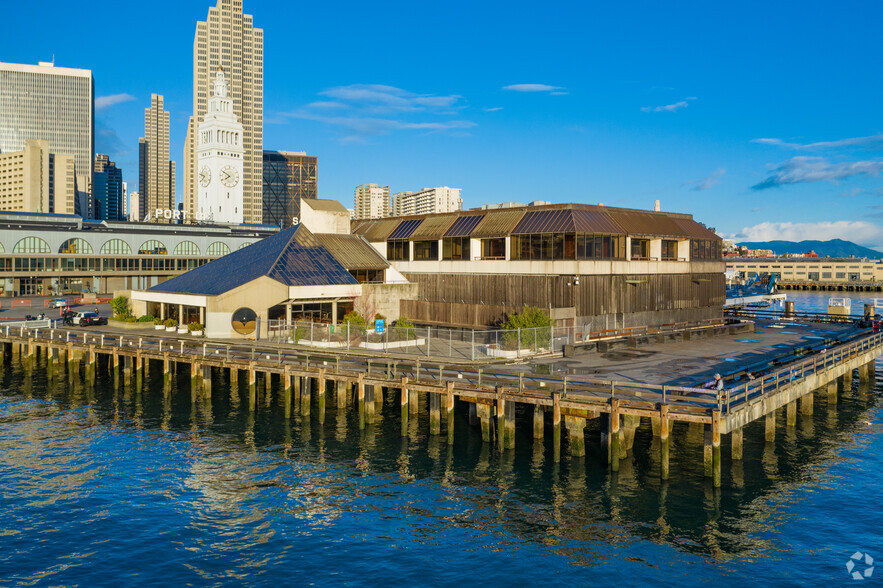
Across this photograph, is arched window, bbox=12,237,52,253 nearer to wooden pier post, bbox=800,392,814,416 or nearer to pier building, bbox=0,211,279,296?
pier building, bbox=0,211,279,296

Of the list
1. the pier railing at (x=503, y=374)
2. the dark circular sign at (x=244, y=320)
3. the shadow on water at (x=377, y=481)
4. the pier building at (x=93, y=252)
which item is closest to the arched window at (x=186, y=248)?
the pier building at (x=93, y=252)

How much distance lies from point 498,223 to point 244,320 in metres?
28.3

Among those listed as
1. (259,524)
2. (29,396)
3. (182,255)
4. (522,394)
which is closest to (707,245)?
(522,394)

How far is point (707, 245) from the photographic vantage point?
271ft

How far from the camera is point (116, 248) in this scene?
417 ft

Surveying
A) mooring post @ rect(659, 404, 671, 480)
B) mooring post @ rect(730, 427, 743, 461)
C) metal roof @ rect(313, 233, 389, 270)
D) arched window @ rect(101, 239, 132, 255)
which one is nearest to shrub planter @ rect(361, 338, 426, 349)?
metal roof @ rect(313, 233, 389, 270)

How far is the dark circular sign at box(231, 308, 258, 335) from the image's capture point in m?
63.2

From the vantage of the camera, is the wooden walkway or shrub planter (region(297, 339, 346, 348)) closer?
the wooden walkway

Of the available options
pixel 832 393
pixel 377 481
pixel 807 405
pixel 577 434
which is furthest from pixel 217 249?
pixel 807 405

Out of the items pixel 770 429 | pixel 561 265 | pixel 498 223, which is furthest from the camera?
pixel 498 223

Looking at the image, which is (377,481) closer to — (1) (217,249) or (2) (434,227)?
(2) (434,227)

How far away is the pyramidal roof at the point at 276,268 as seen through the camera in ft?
215

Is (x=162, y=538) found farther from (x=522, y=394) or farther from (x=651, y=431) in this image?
(x=651, y=431)

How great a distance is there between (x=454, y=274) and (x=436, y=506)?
1748 inches
